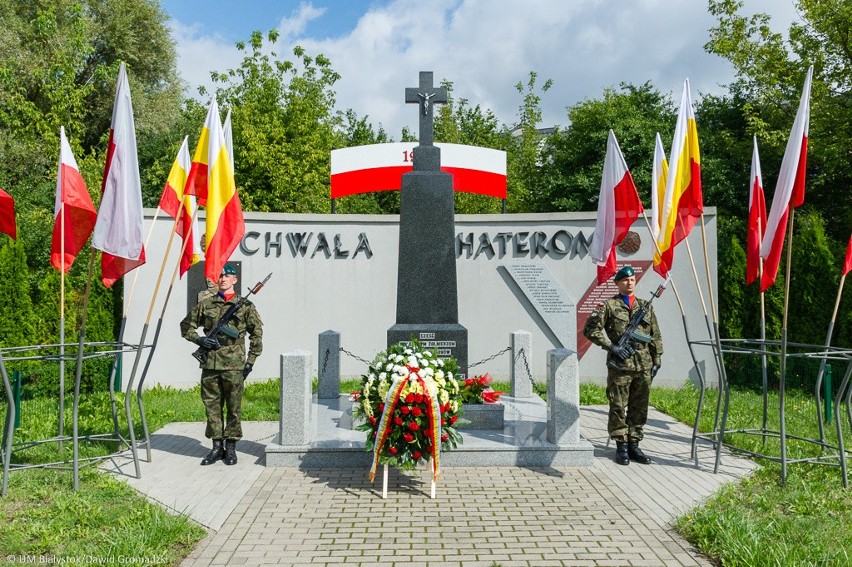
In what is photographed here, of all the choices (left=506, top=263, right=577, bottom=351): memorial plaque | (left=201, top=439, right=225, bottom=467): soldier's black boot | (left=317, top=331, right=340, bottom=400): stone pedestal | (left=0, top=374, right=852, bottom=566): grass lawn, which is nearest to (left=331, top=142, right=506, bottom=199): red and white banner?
(left=506, top=263, right=577, bottom=351): memorial plaque

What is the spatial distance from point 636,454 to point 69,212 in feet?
19.7

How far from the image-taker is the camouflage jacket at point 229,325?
6.71 metres

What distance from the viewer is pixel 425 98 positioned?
8906 mm

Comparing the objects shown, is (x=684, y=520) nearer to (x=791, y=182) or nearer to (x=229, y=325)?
(x=791, y=182)

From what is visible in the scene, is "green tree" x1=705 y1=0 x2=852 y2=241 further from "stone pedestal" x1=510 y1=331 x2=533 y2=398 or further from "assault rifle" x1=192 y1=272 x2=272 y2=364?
"assault rifle" x1=192 y1=272 x2=272 y2=364

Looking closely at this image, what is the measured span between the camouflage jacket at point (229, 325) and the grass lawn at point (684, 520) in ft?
4.74

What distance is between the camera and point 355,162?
1398 cm

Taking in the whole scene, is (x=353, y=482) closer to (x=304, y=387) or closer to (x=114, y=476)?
(x=304, y=387)

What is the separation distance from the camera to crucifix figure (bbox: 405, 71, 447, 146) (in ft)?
29.2

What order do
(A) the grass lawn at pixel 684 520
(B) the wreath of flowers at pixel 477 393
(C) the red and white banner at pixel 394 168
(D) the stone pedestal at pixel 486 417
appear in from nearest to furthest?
1. (A) the grass lawn at pixel 684 520
2. (D) the stone pedestal at pixel 486 417
3. (B) the wreath of flowers at pixel 477 393
4. (C) the red and white banner at pixel 394 168

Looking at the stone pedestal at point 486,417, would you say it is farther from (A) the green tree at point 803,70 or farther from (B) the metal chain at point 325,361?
(A) the green tree at point 803,70

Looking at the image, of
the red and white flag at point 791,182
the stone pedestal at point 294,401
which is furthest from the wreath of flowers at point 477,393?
the red and white flag at point 791,182

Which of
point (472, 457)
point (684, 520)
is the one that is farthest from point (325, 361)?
point (684, 520)

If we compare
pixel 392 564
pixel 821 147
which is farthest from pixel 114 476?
pixel 821 147
